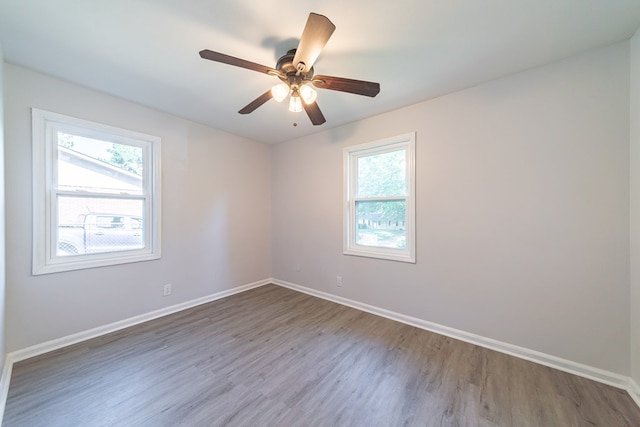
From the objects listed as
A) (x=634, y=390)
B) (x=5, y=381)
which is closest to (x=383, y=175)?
(x=634, y=390)

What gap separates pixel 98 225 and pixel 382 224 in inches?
128

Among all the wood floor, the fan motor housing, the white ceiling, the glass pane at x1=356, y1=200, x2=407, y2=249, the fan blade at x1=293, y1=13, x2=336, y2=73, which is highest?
the white ceiling

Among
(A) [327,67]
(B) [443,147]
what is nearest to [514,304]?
(B) [443,147]

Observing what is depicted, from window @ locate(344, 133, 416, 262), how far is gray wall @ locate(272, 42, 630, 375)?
0.39 ft

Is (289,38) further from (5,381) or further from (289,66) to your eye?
(5,381)

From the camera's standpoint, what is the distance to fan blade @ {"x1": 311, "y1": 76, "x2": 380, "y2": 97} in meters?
1.58

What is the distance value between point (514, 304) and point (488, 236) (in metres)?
0.63

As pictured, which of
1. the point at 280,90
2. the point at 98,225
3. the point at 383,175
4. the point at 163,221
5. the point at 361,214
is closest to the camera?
the point at 280,90

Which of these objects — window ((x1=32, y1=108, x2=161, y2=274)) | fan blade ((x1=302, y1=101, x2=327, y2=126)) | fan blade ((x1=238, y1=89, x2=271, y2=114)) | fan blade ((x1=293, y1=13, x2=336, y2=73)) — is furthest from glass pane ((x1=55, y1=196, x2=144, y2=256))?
fan blade ((x1=293, y1=13, x2=336, y2=73))

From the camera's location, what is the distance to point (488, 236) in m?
2.17

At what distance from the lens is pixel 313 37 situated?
1.28 m

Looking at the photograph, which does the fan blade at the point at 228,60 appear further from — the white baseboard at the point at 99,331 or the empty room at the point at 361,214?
the white baseboard at the point at 99,331

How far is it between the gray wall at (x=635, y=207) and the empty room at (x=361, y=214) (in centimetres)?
2

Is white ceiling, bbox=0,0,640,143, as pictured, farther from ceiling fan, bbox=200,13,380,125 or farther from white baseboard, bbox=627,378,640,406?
white baseboard, bbox=627,378,640,406
